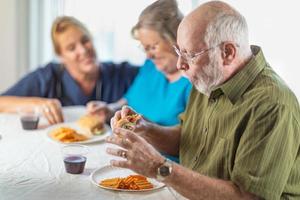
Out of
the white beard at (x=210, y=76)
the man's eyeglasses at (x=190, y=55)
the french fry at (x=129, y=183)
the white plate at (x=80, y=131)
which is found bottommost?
the white plate at (x=80, y=131)

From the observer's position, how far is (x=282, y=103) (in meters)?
1.22

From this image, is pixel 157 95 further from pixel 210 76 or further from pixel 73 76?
pixel 210 76

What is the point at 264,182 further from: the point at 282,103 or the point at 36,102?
the point at 36,102

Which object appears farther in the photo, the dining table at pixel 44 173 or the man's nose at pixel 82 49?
the man's nose at pixel 82 49

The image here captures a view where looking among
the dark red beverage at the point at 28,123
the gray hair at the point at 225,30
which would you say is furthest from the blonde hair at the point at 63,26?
the gray hair at the point at 225,30

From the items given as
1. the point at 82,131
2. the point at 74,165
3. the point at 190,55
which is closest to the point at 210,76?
the point at 190,55

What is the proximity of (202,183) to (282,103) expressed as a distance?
0.31m

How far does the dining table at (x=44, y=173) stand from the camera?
1.29 metres

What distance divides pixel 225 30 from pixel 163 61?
2.59ft

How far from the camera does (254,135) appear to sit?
47.7 inches

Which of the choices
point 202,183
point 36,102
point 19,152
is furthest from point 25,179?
point 36,102

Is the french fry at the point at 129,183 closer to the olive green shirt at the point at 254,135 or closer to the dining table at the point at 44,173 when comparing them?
the dining table at the point at 44,173

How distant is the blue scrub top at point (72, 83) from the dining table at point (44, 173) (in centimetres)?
58

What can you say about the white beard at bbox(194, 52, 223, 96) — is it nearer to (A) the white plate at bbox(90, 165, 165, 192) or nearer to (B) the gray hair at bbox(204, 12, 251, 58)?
(B) the gray hair at bbox(204, 12, 251, 58)
